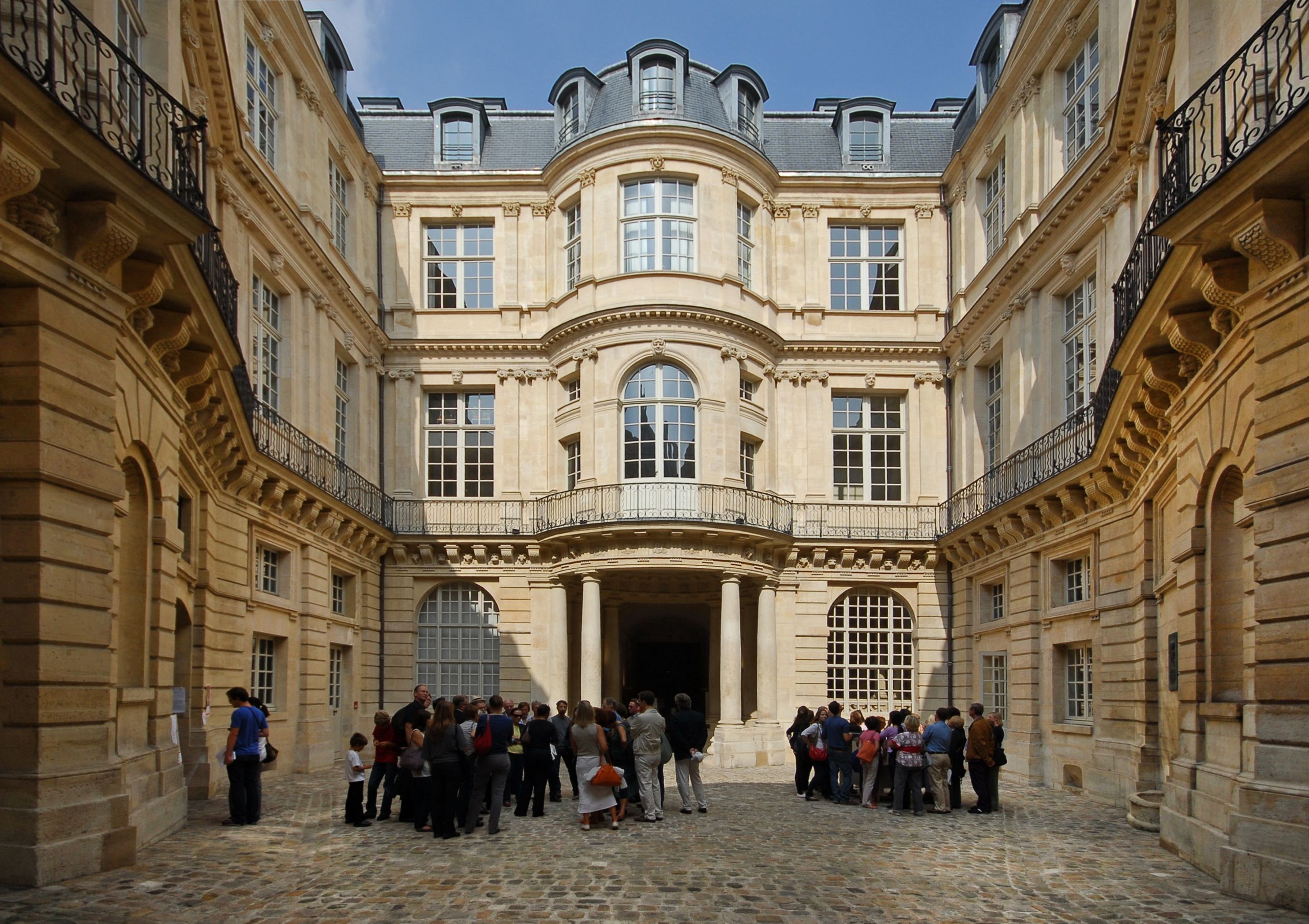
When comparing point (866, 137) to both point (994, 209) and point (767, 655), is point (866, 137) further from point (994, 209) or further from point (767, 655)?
point (767, 655)

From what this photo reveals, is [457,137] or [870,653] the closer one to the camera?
[870,653]

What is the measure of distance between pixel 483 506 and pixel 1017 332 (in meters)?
11.8

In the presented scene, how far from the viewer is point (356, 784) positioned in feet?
40.8

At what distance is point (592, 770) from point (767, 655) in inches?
457

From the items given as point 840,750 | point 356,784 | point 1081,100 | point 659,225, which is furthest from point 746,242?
point 356,784

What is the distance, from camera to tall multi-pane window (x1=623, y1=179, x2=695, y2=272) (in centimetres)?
2402

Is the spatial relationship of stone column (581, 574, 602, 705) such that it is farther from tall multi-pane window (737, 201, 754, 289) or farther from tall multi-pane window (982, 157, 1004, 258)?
tall multi-pane window (982, 157, 1004, 258)

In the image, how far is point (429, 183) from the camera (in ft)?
85.7

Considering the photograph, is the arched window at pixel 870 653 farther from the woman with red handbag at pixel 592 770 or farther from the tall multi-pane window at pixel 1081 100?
the woman with red handbag at pixel 592 770

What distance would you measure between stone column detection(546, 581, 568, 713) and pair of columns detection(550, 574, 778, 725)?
1cm

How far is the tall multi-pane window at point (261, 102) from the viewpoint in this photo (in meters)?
18.5

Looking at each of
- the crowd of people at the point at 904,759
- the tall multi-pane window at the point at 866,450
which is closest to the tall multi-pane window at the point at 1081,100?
the tall multi-pane window at the point at 866,450

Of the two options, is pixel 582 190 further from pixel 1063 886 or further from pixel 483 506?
pixel 1063 886

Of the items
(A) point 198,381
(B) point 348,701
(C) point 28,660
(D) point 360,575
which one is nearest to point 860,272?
(D) point 360,575
